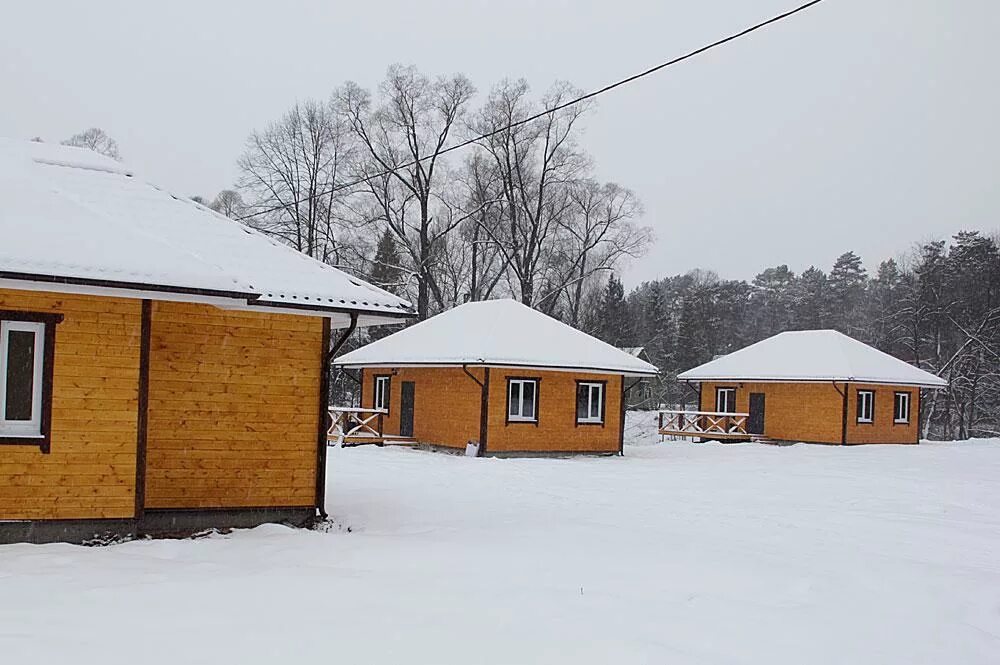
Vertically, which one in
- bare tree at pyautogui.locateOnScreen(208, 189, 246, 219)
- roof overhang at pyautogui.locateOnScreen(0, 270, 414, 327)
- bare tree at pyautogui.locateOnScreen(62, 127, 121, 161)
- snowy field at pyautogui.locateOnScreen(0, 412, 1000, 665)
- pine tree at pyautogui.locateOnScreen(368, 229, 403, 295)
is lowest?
snowy field at pyautogui.locateOnScreen(0, 412, 1000, 665)

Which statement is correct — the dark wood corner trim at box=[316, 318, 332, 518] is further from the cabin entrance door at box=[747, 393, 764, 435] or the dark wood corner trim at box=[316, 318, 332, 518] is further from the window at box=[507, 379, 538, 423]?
the cabin entrance door at box=[747, 393, 764, 435]

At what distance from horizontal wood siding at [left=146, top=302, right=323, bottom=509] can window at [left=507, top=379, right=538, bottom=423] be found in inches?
455

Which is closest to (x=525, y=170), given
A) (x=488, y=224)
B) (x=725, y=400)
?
(x=488, y=224)

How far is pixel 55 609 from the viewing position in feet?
20.9

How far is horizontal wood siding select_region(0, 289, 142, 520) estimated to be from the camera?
8.80 metres

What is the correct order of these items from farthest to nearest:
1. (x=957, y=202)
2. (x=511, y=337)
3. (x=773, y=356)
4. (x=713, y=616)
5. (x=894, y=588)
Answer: (x=957, y=202) < (x=773, y=356) < (x=511, y=337) < (x=894, y=588) < (x=713, y=616)

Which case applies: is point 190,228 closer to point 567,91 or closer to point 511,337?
point 511,337

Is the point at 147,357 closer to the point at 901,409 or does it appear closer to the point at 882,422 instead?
the point at 882,422

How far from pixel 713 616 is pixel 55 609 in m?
4.80

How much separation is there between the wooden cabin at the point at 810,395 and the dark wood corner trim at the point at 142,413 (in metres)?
22.8

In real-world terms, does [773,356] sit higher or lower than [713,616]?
higher

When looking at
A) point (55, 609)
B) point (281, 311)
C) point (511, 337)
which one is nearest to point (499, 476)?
point (511, 337)

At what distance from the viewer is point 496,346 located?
22.7 m

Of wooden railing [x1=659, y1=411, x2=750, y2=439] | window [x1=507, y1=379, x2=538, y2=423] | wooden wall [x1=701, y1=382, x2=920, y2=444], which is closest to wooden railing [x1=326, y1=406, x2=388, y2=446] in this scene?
window [x1=507, y1=379, x2=538, y2=423]
